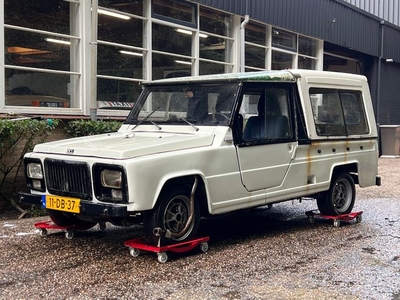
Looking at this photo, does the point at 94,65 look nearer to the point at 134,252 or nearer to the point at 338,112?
the point at 338,112

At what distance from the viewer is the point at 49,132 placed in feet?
28.8

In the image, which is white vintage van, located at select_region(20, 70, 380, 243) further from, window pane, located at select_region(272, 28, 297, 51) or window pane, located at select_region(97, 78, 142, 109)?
window pane, located at select_region(272, 28, 297, 51)

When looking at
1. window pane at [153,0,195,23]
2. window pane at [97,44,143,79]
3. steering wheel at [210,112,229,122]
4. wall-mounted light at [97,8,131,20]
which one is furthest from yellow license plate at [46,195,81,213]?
window pane at [153,0,195,23]

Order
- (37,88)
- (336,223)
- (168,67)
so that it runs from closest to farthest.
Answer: (336,223) < (37,88) < (168,67)

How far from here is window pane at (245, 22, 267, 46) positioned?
1502 cm

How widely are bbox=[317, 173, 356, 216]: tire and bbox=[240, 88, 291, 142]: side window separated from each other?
1334 mm

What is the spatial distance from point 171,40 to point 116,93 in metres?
2.23

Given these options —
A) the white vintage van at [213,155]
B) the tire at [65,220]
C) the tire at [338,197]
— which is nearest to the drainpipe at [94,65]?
the white vintage van at [213,155]

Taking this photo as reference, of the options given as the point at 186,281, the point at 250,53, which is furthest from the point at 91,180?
the point at 250,53

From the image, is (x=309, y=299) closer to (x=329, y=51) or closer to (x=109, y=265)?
(x=109, y=265)

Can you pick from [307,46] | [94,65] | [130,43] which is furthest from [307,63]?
[94,65]

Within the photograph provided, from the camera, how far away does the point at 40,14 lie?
380 inches

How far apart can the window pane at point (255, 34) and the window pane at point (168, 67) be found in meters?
2.76

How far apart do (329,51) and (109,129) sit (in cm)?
1305
